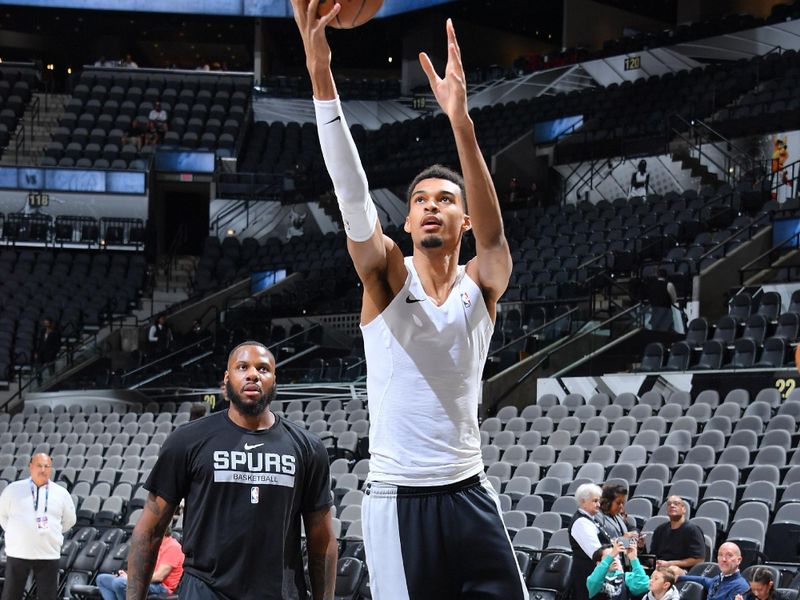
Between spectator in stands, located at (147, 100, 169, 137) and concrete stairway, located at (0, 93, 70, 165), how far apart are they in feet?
9.14

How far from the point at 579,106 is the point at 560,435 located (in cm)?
1730

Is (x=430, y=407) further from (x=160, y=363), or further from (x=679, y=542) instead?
(x=160, y=363)

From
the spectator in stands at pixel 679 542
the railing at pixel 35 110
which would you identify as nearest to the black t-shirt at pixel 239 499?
the spectator in stands at pixel 679 542

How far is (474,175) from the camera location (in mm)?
3426

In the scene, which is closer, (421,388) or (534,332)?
(421,388)

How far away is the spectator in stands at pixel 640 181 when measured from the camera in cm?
2584

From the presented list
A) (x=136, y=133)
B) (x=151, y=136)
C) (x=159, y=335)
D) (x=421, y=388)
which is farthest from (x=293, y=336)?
(x=421, y=388)

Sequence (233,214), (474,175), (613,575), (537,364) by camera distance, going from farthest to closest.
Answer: (233,214), (537,364), (613,575), (474,175)

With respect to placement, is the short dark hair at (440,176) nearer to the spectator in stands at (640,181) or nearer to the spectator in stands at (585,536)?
the spectator in stands at (585,536)

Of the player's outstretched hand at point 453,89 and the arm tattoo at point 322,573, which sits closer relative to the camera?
the player's outstretched hand at point 453,89

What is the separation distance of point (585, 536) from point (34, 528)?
16.1 ft

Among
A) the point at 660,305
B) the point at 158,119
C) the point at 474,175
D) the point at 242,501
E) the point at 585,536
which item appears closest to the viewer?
the point at 474,175

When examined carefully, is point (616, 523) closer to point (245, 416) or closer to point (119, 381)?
point (245, 416)

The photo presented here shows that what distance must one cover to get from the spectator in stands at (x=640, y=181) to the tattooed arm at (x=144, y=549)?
21711 mm
